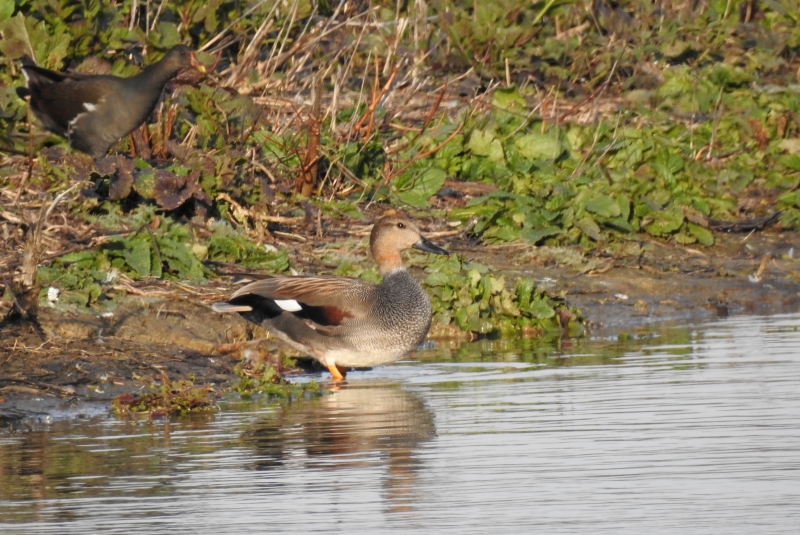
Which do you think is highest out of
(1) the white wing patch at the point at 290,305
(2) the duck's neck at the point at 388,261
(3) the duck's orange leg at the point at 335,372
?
(2) the duck's neck at the point at 388,261

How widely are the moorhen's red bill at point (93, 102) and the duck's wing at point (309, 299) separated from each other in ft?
7.89

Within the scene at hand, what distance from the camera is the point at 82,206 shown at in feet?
35.0

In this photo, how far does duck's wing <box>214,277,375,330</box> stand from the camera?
901 centimetres

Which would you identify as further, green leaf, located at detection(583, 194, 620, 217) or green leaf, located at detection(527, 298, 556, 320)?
green leaf, located at detection(583, 194, 620, 217)

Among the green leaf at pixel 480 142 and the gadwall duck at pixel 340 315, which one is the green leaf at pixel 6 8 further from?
the gadwall duck at pixel 340 315

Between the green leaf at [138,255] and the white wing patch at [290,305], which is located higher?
the green leaf at [138,255]

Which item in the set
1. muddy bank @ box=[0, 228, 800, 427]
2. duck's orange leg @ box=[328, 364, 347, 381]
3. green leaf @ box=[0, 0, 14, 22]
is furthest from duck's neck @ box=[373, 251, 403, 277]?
green leaf @ box=[0, 0, 14, 22]

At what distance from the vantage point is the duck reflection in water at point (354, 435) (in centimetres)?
603

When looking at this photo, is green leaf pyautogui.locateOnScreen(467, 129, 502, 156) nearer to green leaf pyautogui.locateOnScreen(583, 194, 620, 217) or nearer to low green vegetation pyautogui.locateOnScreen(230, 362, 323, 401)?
green leaf pyautogui.locateOnScreen(583, 194, 620, 217)

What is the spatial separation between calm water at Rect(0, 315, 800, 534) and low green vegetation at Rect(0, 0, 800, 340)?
2.26 m

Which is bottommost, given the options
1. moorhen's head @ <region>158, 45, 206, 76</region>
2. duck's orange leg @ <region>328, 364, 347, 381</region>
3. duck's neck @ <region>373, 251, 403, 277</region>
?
duck's orange leg @ <region>328, 364, 347, 381</region>

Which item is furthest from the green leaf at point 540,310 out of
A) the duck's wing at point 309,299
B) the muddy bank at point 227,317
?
the duck's wing at point 309,299

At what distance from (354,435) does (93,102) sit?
16.9ft

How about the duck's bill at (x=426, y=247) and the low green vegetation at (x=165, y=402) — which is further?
the duck's bill at (x=426, y=247)
